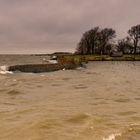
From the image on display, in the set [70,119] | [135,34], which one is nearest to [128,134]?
[70,119]

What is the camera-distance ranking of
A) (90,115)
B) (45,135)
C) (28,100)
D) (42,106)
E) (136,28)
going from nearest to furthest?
(45,135)
(90,115)
(42,106)
(28,100)
(136,28)

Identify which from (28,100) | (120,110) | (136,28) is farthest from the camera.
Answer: (136,28)

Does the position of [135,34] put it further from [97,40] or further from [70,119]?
[70,119]

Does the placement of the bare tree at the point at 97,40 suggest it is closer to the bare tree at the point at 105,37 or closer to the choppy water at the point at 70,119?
the bare tree at the point at 105,37

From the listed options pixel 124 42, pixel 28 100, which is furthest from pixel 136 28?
pixel 28 100

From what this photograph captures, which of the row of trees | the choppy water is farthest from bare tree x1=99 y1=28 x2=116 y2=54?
the choppy water

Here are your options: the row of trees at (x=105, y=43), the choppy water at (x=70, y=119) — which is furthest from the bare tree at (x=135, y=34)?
the choppy water at (x=70, y=119)

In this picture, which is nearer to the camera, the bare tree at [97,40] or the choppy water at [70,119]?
the choppy water at [70,119]

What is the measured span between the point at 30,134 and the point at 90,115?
2882 mm

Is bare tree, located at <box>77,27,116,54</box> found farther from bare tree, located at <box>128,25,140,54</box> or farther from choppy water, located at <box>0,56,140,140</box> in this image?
choppy water, located at <box>0,56,140,140</box>

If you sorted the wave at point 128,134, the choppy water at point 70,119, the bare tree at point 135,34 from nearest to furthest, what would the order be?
the wave at point 128,134, the choppy water at point 70,119, the bare tree at point 135,34

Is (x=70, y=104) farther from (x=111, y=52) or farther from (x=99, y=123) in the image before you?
(x=111, y=52)

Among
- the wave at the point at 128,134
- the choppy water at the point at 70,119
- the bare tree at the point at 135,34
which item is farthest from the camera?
the bare tree at the point at 135,34

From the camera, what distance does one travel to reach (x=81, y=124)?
32.1 feet
